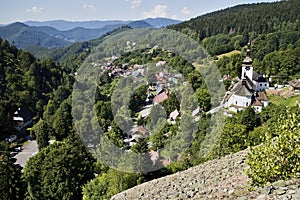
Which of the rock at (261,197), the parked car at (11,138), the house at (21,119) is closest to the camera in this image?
the rock at (261,197)

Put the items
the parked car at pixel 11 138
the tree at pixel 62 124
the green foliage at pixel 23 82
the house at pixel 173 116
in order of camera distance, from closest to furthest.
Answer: the house at pixel 173 116 < the tree at pixel 62 124 < the parked car at pixel 11 138 < the green foliage at pixel 23 82

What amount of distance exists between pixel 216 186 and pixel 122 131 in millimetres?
13219

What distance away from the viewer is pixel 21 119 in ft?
119

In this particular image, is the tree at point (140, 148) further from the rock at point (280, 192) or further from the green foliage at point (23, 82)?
the green foliage at point (23, 82)

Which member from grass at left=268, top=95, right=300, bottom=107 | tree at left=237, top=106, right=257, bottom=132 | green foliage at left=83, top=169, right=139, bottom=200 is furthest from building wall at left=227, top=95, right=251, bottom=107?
green foliage at left=83, top=169, right=139, bottom=200

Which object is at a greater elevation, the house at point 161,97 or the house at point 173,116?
the house at point 161,97

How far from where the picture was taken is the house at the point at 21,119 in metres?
36.0

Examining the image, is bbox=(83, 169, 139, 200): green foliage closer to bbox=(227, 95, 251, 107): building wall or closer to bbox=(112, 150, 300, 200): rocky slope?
bbox=(112, 150, 300, 200): rocky slope

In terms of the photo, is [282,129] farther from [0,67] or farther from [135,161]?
[0,67]

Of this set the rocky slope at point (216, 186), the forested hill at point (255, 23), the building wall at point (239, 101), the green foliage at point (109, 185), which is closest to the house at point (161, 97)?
the building wall at point (239, 101)

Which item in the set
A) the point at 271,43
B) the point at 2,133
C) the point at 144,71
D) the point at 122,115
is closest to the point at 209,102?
the point at 144,71

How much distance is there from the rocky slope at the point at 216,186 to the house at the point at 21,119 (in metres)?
29.4

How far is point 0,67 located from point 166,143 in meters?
38.4

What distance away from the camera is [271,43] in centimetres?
5416
